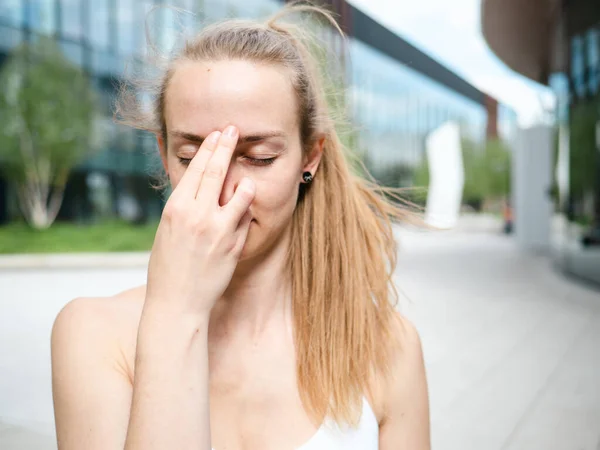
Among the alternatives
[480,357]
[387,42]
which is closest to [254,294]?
[480,357]

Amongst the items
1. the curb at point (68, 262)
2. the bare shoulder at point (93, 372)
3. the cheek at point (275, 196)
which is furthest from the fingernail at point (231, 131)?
the curb at point (68, 262)

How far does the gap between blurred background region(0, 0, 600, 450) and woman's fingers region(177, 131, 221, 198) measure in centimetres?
50

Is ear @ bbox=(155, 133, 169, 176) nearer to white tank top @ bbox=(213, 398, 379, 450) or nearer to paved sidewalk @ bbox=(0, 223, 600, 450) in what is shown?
white tank top @ bbox=(213, 398, 379, 450)

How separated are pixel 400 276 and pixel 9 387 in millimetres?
7614

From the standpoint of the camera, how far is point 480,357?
5410mm

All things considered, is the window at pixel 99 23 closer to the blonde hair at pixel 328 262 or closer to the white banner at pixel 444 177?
the white banner at pixel 444 177

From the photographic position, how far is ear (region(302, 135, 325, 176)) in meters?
1.50

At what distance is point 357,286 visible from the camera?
1557 millimetres

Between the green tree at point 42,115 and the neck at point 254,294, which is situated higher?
the green tree at point 42,115

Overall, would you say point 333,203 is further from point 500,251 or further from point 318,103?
point 500,251

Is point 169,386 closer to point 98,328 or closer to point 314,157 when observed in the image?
point 98,328

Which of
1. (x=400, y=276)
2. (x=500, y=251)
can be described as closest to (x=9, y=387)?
(x=400, y=276)

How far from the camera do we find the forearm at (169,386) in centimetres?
103

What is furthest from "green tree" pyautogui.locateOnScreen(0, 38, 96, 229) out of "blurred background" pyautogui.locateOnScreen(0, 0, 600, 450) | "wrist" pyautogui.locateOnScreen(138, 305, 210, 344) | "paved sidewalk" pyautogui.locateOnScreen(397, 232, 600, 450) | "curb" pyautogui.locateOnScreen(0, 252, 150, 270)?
"wrist" pyautogui.locateOnScreen(138, 305, 210, 344)
